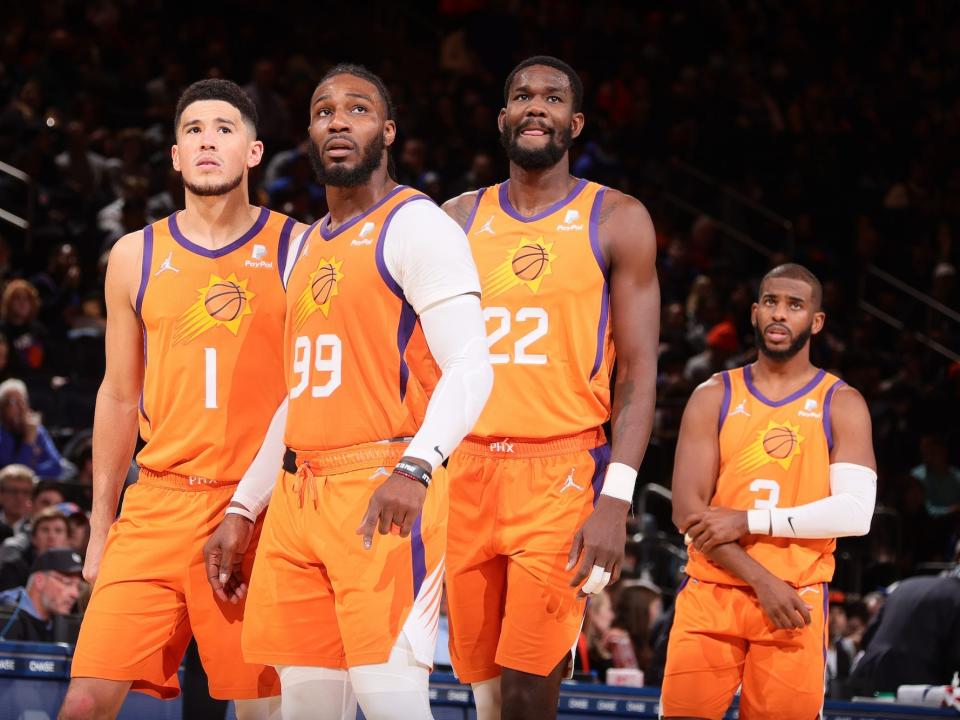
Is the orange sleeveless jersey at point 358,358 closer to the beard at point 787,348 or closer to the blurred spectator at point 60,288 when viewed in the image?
the beard at point 787,348

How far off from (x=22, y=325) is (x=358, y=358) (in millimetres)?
6732

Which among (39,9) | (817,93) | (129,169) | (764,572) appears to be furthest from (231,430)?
(817,93)

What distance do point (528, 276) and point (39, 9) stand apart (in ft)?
35.0

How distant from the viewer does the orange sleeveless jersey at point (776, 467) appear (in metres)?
4.99

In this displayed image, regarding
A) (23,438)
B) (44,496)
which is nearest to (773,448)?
(44,496)

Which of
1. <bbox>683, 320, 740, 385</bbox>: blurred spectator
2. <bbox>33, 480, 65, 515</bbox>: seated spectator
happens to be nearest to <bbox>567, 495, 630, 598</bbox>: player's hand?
<bbox>33, 480, 65, 515</bbox>: seated spectator

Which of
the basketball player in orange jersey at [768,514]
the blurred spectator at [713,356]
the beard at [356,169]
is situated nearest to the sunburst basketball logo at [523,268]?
the beard at [356,169]

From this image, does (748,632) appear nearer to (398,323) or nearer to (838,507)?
(838,507)

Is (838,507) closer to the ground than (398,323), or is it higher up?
closer to the ground

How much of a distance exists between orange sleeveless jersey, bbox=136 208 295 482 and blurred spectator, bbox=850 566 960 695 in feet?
13.1

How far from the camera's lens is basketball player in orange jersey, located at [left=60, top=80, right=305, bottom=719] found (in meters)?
4.18

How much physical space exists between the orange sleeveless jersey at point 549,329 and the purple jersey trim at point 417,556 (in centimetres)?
66

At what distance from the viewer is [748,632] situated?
4.90m

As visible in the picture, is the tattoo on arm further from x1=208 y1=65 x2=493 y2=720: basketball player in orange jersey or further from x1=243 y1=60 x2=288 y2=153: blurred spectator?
x1=243 y1=60 x2=288 y2=153: blurred spectator
